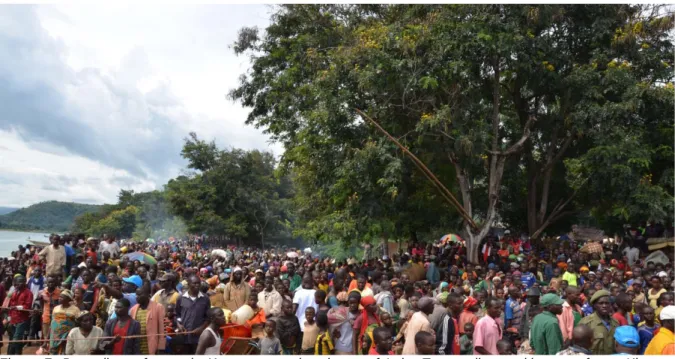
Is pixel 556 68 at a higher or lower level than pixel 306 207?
higher

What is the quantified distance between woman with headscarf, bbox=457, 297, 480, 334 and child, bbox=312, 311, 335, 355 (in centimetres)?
169

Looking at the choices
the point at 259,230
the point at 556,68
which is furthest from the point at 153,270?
the point at 259,230

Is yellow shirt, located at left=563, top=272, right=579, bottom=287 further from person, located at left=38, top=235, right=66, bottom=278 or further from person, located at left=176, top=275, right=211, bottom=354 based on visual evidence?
person, located at left=38, top=235, right=66, bottom=278

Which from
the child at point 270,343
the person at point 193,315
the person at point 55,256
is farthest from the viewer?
the person at point 55,256

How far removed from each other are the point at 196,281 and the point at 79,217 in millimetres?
75886

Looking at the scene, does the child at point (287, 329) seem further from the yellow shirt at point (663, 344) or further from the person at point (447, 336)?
the yellow shirt at point (663, 344)

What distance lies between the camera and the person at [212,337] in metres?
5.90

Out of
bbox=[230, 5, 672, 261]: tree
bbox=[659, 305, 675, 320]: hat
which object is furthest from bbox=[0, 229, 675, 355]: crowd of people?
bbox=[230, 5, 672, 261]: tree

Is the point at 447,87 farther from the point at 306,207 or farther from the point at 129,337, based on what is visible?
the point at 129,337

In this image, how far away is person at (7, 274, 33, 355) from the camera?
828 cm

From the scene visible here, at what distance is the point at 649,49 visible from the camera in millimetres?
15398

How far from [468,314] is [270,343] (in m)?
2.55

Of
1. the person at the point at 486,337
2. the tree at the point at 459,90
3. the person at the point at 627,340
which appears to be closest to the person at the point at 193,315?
the person at the point at 486,337

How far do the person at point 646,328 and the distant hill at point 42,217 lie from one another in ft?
391
